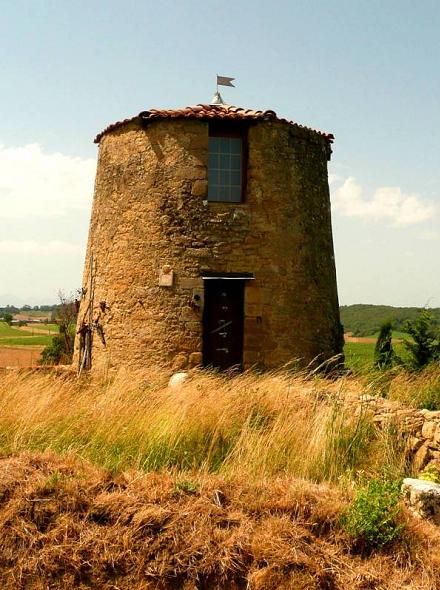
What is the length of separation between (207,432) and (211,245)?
17.2 feet

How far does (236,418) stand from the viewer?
7281 millimetres

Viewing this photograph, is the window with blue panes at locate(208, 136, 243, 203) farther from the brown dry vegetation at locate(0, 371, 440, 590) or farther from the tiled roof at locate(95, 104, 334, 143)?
the brown dry vegetation at locate(0, 371, 440, 590)

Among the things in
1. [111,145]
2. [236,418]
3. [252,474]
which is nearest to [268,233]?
[111,145]

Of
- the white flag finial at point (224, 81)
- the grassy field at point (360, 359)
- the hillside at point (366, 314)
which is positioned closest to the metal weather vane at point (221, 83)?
the white flag finial at point (224, 81)

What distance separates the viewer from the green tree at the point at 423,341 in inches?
514

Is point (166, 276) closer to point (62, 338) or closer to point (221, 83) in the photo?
point (221, 83)

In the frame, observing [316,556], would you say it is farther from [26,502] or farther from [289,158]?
[289,158]

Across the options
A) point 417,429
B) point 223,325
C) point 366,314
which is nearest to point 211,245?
point 223,325

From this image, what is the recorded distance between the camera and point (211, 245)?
1141cm

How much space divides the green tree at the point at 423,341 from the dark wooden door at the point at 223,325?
417 cm

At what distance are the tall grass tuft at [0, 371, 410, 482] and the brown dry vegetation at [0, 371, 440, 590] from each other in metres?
0.02

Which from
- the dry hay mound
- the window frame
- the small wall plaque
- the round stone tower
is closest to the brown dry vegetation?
the dry hay mound

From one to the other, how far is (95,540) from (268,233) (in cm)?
768

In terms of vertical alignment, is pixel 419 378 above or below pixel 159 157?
below
